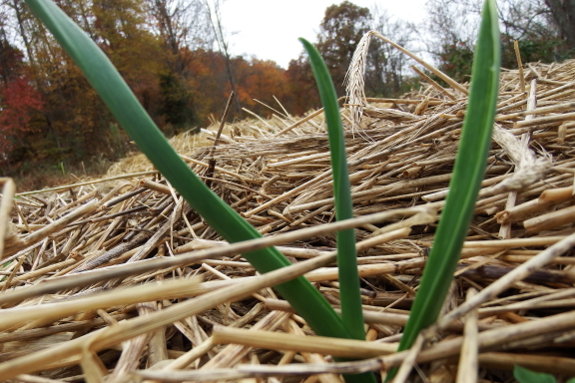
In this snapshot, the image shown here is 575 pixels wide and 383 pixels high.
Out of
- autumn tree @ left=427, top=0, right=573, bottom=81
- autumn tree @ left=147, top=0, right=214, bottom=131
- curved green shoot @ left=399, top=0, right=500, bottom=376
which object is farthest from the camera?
autumn tree @ left=147, top=0, right=214, bottom=131

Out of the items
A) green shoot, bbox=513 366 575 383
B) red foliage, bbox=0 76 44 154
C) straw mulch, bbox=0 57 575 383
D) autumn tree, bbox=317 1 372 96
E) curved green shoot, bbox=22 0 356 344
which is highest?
autumn tree, bbox=317 1 372 96

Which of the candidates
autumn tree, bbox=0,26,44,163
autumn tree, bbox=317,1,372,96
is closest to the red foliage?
autumn tree, bbox=0,26,44,163

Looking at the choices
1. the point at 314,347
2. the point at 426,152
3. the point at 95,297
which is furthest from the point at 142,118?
the point at 426,152

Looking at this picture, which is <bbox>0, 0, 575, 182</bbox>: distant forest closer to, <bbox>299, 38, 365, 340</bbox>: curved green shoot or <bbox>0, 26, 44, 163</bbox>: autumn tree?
<bbox>0, 26, 44, 163</bbox>: autumn tree

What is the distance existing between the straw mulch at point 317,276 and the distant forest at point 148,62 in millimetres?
4853

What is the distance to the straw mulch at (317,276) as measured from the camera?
0.32 m

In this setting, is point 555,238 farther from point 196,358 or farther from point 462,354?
point 196,358

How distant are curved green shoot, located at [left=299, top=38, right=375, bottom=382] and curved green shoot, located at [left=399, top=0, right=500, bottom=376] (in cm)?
7

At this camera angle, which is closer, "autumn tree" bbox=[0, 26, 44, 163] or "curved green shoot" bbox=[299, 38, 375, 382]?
"curved green shoot" bbox=[299, 38, 375, 382]

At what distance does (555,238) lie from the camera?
0.47 m

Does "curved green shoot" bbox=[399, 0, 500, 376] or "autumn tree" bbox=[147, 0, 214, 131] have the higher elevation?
"autumn tree" bbox=[147, 0, 214, 131]

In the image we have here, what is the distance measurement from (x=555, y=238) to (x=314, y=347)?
37cm

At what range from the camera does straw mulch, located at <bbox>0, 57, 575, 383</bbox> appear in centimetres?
32

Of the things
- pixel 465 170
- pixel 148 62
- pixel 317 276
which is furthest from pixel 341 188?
pixel 148 62
